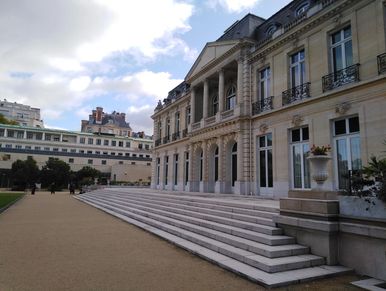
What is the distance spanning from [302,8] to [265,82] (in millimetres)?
4065

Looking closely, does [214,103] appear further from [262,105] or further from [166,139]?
[166,139]

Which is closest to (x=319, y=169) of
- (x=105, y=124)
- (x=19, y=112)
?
(x=105, y=124)

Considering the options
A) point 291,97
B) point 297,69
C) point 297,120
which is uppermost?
point 297,69

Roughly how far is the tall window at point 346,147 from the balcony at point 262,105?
4.22 metres

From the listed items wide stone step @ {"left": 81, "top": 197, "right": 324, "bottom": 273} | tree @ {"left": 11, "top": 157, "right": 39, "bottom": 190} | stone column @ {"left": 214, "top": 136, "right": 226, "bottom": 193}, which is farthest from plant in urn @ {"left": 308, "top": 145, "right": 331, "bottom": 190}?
tree @ {"left": 11, "top": 157, "right": 39, "bottom": 190}

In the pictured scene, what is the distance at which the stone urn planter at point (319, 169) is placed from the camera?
6.70 metres

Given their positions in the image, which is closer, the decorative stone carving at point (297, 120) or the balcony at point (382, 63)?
the balcony at point (382, 63)

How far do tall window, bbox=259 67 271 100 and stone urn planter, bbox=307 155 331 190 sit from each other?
10.5 meters

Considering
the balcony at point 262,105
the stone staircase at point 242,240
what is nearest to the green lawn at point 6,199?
the stone staircase at point 242,240

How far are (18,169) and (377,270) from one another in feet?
170

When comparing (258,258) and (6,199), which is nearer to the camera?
(258,258)

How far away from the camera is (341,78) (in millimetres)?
12273

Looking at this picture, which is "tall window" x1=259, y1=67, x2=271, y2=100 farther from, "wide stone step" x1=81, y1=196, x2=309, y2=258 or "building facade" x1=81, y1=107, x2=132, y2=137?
"building facade" x1=81, y1=107, x2=132, y2=137

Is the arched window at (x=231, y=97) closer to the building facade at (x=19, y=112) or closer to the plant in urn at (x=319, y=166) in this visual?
the plant in urn at (x=319, y=166)
